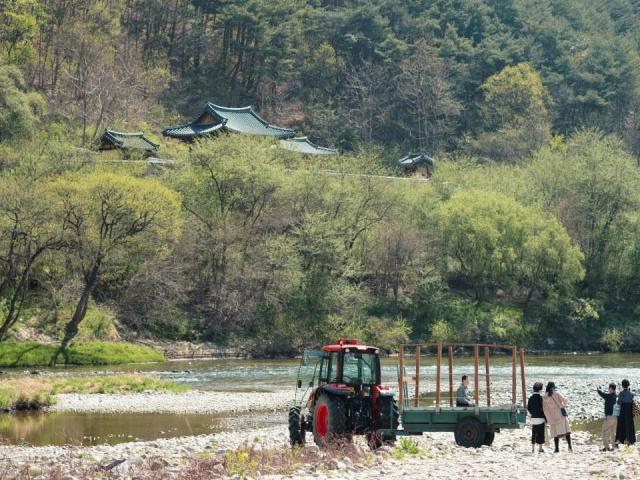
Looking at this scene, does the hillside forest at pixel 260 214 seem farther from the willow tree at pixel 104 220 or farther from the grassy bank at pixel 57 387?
the grassy bank at pixel 57 387

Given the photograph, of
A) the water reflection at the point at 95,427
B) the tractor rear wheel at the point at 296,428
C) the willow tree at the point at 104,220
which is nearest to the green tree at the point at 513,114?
the willow tree at the point at 104,220

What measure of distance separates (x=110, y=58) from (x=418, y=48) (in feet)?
115

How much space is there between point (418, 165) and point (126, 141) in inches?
1142

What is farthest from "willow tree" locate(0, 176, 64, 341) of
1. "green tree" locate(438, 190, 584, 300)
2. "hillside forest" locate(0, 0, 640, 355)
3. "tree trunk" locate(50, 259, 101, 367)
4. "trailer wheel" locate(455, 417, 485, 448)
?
"trailer wheel" locate(455, 417, 485, 448)

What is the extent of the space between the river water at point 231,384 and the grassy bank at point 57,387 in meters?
1.23

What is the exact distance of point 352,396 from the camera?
68.8ft

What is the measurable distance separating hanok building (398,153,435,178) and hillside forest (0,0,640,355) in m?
1.74

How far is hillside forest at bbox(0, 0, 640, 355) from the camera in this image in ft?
176

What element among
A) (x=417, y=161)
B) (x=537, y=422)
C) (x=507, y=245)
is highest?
(x=417, y=161)

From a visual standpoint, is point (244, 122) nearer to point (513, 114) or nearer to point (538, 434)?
point (513, 114)

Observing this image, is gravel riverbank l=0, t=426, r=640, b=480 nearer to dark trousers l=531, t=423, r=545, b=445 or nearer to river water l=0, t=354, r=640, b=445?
dark trousers l=531, t=423, r=545, b=445

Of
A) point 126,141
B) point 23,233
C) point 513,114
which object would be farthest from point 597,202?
point 513,114

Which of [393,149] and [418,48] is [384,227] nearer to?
[393,149]

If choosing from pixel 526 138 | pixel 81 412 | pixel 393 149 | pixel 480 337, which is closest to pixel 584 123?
pixel 526 138
